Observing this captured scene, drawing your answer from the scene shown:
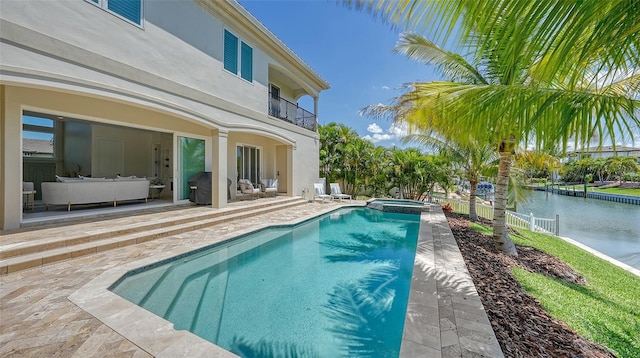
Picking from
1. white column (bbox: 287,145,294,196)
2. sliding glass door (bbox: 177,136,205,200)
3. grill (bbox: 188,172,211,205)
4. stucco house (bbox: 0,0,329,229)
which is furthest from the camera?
white column (bbox: 287,145,294,196)

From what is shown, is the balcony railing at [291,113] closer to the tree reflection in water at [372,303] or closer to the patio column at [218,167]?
the patio column at [218,167]

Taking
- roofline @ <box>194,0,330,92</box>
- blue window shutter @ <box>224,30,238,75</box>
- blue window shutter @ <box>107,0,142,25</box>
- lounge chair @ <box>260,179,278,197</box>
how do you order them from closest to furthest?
blue window shutter @ <box>107,0,142,25</box>, roofline @ <box>194,0,330,92</box>, blue window shutter @ <box>224,30,238,75</box>, lounge chair @ <box>260,179,278,197</box>

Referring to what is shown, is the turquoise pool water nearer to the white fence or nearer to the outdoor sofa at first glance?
the outdoor sofa

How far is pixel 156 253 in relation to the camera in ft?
18.8

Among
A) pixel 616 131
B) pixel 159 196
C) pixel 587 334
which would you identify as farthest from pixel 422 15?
pixel 159 196

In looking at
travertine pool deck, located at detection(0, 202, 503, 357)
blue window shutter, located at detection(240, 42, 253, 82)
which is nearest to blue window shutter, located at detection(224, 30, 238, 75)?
blue window shutter, located at detection(240, 42, 253, 82)

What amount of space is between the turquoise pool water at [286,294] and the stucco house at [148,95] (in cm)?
439

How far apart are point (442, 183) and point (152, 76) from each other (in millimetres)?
17068

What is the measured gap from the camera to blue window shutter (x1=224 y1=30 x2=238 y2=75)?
34.4ft

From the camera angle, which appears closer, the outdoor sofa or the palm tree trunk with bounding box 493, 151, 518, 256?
the palm tree trunk with bounding box 493, 151, 518, 256

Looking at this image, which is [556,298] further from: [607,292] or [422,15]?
[422,15]

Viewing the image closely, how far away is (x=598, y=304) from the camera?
4762mm

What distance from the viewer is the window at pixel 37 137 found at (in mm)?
10586

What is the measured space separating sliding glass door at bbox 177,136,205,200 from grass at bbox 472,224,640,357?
39.0ft
